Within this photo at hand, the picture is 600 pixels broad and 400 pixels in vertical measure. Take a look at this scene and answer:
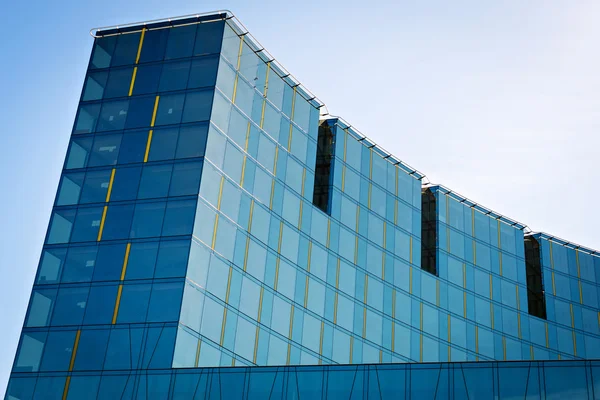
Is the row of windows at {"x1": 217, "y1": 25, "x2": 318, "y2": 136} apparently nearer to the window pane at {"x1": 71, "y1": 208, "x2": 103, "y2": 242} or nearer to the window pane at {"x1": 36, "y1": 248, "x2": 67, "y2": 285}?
the window pane at {"x1": 71, "y1": 208, "x2": 103, "y2": 242}

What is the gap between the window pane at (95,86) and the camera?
56356mm

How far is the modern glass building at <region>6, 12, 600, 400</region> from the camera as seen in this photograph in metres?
45.3

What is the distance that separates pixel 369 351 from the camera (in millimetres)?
62062

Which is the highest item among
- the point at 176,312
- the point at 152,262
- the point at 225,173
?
the point at 225,173

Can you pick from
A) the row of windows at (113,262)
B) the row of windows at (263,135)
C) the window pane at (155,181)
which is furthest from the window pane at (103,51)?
the row of windows at (113,262)

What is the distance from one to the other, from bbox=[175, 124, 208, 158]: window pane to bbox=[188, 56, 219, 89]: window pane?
10.4 feet

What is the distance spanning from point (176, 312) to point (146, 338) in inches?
85.6

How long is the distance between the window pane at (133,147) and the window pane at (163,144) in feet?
1.97

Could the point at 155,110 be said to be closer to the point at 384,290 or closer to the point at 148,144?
the point at 148,144

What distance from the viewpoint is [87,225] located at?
51.5 m

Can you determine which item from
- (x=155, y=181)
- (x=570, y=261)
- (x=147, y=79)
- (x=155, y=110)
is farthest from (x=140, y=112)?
(x=570, y=261)

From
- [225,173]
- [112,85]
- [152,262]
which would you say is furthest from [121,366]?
[112,85]

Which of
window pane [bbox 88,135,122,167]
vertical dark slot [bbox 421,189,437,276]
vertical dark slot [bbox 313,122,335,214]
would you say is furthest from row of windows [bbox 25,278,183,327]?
vertical dark slot [bbox 421,189,437,276]

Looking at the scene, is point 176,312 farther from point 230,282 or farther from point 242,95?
point 242,95
